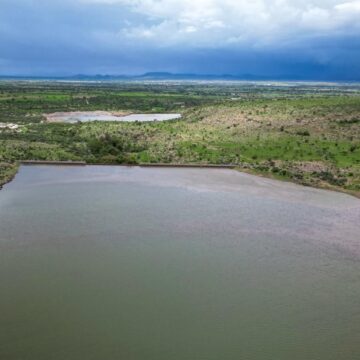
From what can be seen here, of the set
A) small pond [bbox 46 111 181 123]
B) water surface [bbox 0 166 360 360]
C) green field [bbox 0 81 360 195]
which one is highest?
water surface [bbox 0 166 360 360]

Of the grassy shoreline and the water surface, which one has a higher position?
the water surface

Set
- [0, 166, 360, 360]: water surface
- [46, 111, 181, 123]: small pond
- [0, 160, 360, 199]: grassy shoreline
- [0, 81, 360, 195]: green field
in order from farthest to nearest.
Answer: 1. [46, 111, 181, 123]: small pond
2. [0, 81, 360, 195]: green field
3. [0, 160, 360, 199]: grassy shoreline
4. [0, 166, 360, 360]: water surface

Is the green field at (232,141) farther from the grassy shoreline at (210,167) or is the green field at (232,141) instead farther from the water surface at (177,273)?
the water surface at (177,273)

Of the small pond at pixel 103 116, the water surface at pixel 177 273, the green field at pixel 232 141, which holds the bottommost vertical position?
the small pond at pixel 103 116

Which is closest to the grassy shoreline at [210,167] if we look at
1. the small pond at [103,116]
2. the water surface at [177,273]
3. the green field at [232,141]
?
the green field at [232,141]

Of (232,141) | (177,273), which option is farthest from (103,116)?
(177,273)

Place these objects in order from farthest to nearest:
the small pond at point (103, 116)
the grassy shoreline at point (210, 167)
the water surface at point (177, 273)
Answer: the small pond at point (103, 116), the grassy shoreline at point (210, 167), the water surface at point (177, 273)

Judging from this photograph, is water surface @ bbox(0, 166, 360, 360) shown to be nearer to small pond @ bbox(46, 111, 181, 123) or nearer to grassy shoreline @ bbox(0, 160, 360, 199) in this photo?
grassy shoreline @ bbox(0, 160, 360, 199)

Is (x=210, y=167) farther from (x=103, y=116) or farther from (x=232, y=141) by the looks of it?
(x=103, y=116)

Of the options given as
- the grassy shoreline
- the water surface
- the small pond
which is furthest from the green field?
the water surface
